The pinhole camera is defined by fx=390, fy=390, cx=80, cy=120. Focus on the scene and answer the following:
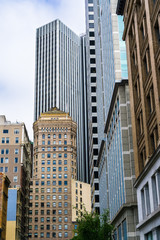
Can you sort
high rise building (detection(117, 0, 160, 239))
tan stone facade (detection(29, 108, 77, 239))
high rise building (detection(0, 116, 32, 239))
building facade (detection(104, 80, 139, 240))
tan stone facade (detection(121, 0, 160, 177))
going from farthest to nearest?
tan stone facade (detection(29, 108, 77, 239)), high rise building (detection(0, 116, 32, 239)), building facade (detection(104, 80, 139, 240)), tan stone facade (detection(121, 0, 160, 177)), high rise building (detection(117, 0, 160, 239))

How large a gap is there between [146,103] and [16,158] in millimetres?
99174

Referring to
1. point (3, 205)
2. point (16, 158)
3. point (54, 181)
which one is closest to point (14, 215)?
point (16, 158)

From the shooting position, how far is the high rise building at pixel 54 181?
163000 mm

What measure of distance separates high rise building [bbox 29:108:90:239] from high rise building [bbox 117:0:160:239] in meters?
128

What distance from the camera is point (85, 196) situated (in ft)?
582

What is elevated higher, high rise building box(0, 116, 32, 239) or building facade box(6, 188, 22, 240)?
high rise building box(0, 116, 32, 239)

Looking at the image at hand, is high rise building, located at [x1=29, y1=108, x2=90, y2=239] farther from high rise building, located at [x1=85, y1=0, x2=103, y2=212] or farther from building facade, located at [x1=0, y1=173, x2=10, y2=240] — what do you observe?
building facade, located at [x1=0, y1=173, x2=10, y2=240]

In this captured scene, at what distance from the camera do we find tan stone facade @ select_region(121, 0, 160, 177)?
34.7 metres

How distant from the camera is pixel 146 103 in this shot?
38.4 metres

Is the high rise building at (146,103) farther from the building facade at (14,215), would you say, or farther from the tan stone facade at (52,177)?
the tan stone facade at (52,177)

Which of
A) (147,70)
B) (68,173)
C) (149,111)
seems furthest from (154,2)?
(68,173)

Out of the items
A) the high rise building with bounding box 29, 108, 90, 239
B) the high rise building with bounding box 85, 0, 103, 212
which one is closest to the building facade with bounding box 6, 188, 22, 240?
the high rise building with bounding box 85, 0, 103, 212

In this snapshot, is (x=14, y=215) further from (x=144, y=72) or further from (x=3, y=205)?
(x=144, y=72)

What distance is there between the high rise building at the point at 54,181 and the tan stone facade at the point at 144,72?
5013 inches
